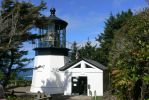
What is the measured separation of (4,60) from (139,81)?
14.3m

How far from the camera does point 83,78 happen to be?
38.1 metres

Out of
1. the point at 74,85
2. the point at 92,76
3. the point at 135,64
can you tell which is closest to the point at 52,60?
the point at 74,85

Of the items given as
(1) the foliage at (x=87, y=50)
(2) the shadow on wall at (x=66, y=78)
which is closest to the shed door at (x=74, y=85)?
(2) the shadow on wall at (x=66, y=78)

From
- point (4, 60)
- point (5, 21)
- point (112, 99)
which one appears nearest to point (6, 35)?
point (5, 21)

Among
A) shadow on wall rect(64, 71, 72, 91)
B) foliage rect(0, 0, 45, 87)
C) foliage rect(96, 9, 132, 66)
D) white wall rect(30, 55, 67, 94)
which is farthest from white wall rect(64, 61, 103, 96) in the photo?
foliage rect(96, 9, 132, 66)

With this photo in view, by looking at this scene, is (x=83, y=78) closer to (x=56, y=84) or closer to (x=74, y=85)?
(x=74, y=85)

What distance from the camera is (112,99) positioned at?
721 inches

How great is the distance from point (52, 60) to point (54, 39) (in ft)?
8.63

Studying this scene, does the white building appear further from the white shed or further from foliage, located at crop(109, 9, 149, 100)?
foliage, located at crop(109, 9, 149, 100)

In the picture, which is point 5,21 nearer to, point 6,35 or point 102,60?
point 6,35

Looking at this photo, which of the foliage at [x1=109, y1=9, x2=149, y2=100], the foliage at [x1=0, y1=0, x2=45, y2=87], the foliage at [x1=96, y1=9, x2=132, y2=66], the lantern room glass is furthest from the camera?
the foliage at [x1=96, y1=9, x2=132, y2=66]

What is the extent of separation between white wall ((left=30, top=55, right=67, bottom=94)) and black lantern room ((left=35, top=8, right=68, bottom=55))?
3.27 feet

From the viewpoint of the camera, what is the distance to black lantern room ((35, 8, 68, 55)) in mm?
37375

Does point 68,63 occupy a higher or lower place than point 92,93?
higher
